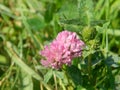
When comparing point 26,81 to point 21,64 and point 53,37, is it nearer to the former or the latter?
point 21,64

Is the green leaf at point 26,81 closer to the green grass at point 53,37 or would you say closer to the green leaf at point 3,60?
the green grass at point 53,37

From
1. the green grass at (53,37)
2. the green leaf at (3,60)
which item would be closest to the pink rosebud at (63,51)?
the green grass at (53,37)

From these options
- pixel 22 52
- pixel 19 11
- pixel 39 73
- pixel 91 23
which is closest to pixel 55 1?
pixel 19 11

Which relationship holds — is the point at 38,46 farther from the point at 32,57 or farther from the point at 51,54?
the point at 51,54

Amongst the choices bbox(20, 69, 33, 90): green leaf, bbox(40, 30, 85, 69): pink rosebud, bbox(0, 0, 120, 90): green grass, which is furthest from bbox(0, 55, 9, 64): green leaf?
bbox(40, 30, 85, 69): pink rosebud

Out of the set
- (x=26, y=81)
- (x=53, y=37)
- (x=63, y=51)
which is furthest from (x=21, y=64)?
(x=63, y=51)

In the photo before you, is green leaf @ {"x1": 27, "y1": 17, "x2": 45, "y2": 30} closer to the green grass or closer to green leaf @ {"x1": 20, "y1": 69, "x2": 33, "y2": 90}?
the green grass
